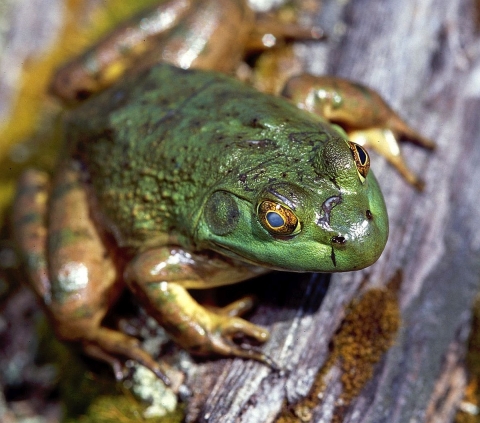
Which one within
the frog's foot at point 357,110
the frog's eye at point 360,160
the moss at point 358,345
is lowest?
the moss at point 358,345

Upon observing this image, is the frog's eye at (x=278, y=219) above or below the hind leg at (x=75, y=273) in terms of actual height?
above

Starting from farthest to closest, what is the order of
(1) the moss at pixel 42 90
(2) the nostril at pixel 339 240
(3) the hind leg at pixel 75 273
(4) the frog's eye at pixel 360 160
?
(1) the moss at pixel 42 90 < (3) the hind leg at pixel 75 273 < (4) the frog's eye at pixel 360 160 < (2) the nostril at pixel 339 240

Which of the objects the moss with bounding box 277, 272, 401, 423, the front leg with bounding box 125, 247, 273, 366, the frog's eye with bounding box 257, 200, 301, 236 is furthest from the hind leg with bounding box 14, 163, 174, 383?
the frog's eye with bounding box 257, 200, 301, 236

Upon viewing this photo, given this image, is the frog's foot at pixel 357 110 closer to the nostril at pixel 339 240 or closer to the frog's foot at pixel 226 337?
the nostril at pixel 339 240

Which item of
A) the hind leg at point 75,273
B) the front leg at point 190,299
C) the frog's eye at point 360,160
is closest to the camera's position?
the frog's eye at point 360,160


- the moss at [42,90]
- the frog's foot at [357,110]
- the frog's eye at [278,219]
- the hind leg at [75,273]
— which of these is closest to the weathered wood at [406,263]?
the frog's foot at [357,110]

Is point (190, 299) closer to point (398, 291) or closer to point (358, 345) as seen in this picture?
point (358, 345)

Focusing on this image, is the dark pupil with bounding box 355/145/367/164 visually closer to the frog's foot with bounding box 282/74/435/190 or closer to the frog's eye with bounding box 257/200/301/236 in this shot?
the frog's eye with bounding box 257/200/301/236
